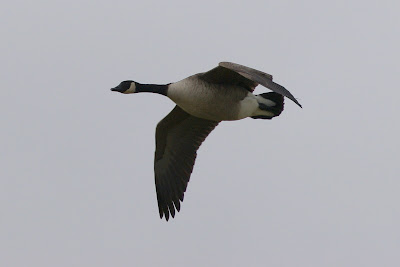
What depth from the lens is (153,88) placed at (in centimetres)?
1326


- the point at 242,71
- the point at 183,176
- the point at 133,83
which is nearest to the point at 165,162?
the point at 183,176

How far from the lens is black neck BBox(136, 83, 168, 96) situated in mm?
13141

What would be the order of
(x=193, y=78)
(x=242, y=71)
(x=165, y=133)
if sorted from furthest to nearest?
(x=165, y=133) → (x=193, y=78) → (x=242, y=71)

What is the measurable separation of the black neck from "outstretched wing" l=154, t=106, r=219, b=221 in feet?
3.95

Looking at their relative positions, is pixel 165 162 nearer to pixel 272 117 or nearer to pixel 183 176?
pixel 183 176

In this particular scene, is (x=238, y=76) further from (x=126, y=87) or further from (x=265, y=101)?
(x=126, y=87)

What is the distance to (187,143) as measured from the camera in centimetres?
1477

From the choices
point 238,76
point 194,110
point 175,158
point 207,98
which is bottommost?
point 175,158

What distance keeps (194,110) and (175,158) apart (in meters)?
1.88

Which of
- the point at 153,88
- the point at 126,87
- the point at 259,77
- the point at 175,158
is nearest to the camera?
the point at 259,77

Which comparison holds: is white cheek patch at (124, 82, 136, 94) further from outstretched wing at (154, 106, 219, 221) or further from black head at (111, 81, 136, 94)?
outstretched wing at (154, 106, 219, 221)

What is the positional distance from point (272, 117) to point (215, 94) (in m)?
1.24

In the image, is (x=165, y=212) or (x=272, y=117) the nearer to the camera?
(x=272, y=117)

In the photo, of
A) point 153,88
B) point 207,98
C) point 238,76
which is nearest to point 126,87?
point 153,88
